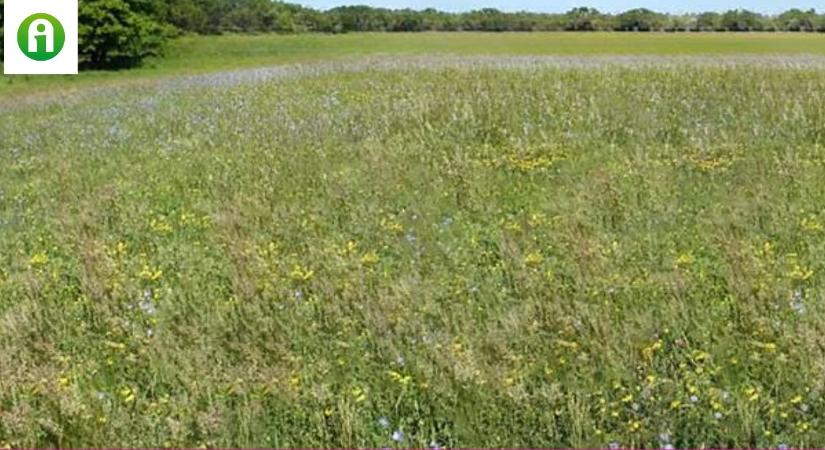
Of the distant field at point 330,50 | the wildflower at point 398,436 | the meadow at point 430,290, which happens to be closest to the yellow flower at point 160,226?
the meadow at point 430,290

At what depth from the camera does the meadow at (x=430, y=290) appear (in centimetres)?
275

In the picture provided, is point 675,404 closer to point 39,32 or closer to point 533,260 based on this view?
point 533,260

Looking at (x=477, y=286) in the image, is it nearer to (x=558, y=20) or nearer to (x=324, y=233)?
(x=324, y=233)

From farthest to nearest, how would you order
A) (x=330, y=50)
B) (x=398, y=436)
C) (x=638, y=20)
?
1. (x=638, y=20)
2. (x=330, y=50)
3. (x=398, y=436)

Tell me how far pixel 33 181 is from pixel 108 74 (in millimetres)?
29662

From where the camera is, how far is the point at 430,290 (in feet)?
13.2

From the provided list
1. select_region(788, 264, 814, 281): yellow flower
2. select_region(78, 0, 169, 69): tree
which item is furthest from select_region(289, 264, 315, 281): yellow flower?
select_region(78, 0, 169, 69): tree

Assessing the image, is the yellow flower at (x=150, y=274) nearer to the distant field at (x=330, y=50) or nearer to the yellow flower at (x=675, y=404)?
the yellow flower at (x=675, y=404)

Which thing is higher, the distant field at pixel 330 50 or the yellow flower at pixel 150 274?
the distant field at pixel 330 50

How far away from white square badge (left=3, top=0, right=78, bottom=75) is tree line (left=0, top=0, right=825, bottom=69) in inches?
802

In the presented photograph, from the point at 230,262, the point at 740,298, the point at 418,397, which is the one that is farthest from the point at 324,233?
the point at 740,298

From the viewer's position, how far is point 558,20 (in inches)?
2950

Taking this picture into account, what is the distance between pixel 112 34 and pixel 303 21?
44.1m

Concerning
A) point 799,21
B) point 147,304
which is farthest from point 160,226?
point 799,21
